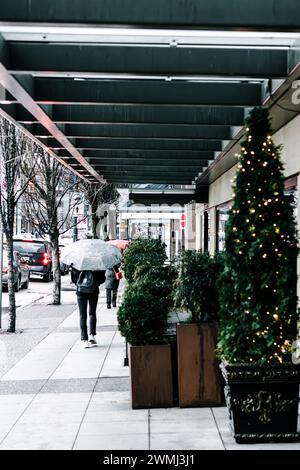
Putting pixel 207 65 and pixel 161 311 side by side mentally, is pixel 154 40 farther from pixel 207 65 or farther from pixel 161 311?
pixel 161 311

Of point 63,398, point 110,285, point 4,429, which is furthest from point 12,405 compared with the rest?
point 110,285

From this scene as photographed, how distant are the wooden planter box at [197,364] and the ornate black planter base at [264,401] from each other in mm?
1257

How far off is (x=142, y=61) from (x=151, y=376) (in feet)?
11.5

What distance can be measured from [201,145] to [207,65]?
19.0ft

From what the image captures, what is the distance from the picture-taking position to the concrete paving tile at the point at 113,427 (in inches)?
235

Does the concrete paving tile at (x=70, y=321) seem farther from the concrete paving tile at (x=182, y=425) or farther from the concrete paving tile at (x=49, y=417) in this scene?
the concrete paving tile at (x=182, y=425)

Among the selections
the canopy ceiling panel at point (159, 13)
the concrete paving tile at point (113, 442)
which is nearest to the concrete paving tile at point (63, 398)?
the concrete paving tile at point (113, 442)

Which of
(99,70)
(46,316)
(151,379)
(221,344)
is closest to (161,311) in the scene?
(151,379)

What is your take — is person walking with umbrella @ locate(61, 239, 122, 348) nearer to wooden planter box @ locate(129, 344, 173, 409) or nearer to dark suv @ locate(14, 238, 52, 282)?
wooden planter box @ locate(129, 344, 173, 409)

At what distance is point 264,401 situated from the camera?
5547 mm

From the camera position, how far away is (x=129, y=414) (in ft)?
21.7

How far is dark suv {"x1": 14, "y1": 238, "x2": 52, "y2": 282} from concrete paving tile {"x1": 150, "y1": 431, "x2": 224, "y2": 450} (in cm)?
2253

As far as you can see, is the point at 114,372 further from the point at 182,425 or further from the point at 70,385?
the point at 182,425

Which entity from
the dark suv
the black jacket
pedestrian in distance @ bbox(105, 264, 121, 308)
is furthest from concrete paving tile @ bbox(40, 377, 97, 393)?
the dark suv
